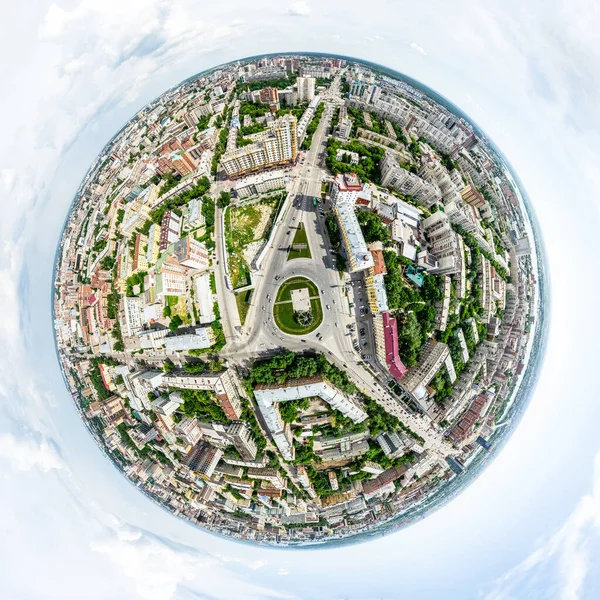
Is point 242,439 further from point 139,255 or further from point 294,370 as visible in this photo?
point 139,255

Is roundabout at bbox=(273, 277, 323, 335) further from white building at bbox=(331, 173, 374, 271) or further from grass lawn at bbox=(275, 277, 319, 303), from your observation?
white building at bbox=(331, 173, 374, 271)

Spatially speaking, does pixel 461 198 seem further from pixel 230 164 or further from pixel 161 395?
pixel 161 395

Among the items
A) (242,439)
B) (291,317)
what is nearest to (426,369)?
(291,317)

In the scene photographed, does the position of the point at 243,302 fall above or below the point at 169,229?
below

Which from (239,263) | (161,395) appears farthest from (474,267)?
(161,395)

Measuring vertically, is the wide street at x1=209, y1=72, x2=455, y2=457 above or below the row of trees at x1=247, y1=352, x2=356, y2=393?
above

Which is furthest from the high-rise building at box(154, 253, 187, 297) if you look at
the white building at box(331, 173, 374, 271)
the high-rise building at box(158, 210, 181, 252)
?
the white building at box(331, 173, 374, 271)

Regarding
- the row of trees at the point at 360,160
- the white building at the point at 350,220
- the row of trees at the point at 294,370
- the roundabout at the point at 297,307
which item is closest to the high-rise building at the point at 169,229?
the roundabout at the point at 297,307
